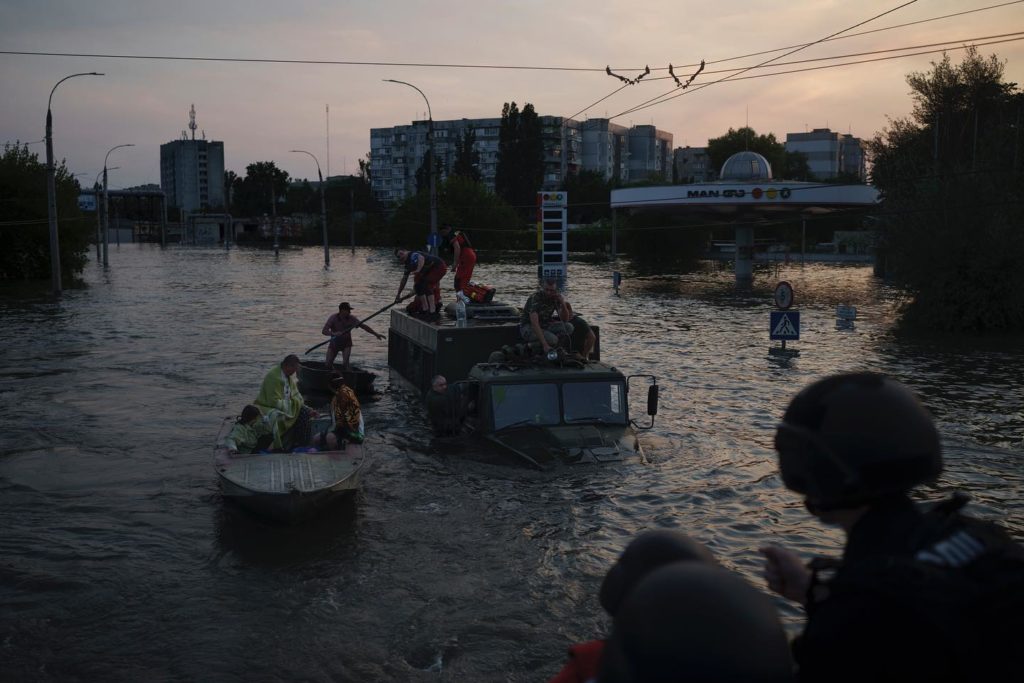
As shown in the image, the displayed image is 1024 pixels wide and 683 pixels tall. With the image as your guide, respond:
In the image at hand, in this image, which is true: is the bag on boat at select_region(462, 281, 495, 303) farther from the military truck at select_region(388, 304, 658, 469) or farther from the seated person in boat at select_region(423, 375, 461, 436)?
the military truck at select_region(388, 304, 658, 469)

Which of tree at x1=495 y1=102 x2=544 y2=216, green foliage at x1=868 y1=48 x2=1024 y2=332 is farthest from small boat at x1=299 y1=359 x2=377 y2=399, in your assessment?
tree at x1=495 y1=102 x2=544 y2=216

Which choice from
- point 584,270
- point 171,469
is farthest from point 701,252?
point 171,469

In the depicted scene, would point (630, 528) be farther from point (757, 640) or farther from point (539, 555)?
point (757, 640)

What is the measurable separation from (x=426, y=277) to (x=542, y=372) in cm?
700

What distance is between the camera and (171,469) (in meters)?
16.1

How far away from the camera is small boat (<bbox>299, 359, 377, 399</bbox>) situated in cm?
2103

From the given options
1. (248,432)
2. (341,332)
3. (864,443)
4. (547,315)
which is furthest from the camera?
(341,332)

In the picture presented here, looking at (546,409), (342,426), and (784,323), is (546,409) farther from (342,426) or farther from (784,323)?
(784,323)

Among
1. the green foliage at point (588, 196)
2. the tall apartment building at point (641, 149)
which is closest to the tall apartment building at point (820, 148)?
the tall apartment building at point (641, 149)

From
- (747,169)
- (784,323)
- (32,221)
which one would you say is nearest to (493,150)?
(747,169)

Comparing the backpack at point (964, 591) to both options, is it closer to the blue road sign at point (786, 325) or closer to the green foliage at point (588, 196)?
the blue road sign at point (786, 325)

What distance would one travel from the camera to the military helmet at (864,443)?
2.38 meters

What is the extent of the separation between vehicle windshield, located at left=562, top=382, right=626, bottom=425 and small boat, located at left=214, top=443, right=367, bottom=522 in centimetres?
311

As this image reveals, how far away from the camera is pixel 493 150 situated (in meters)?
174
